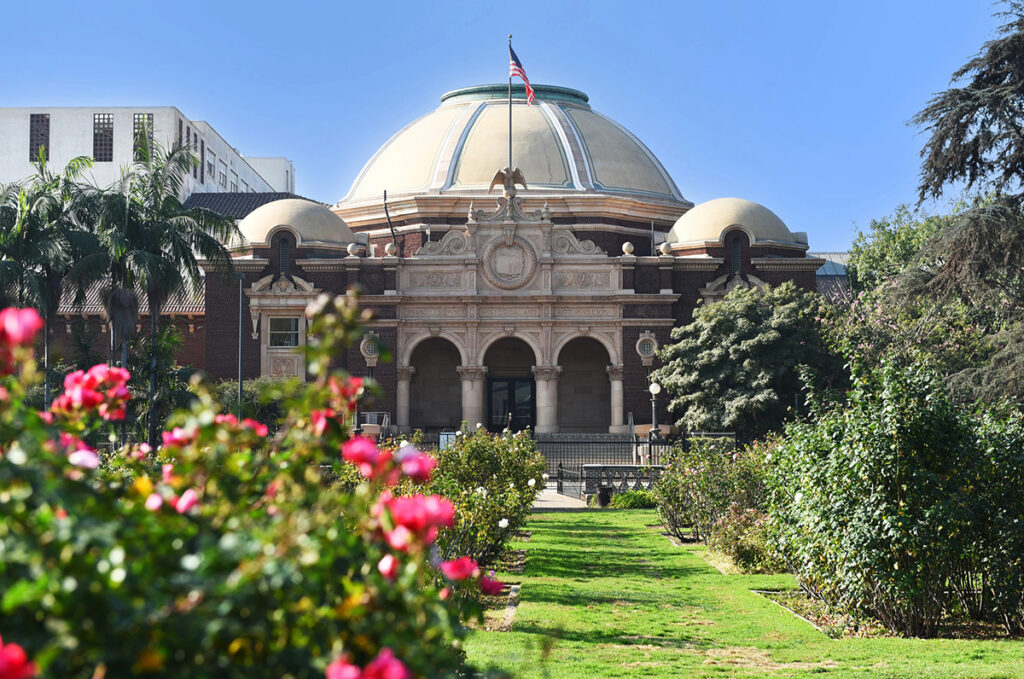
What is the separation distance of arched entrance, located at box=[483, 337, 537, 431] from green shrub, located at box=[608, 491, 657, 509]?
20575 millimetres

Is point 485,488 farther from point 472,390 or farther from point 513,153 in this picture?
point 513,153

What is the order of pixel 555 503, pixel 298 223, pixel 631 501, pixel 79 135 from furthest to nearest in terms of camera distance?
pixel 79 135 < pixel 298 223 < pixel 555 503 < pixel 631 501

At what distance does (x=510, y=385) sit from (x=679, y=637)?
39.6 m

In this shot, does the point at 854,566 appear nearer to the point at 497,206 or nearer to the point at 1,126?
the point at 497,206

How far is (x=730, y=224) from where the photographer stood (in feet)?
159

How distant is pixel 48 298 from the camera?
3194 cm

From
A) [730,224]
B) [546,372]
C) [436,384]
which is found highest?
[730,224]

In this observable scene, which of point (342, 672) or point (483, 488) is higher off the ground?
point (342, 672)

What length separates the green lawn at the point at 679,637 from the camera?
32.4 feet

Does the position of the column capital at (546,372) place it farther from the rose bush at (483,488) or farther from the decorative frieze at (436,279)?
the rose bush at (483,488)

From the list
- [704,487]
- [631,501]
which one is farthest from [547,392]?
[704,487]

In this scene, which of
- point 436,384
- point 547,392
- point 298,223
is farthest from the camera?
point 436,384

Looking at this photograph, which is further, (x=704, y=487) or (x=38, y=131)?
(x=38, y=131)

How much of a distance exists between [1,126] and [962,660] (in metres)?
77.8
